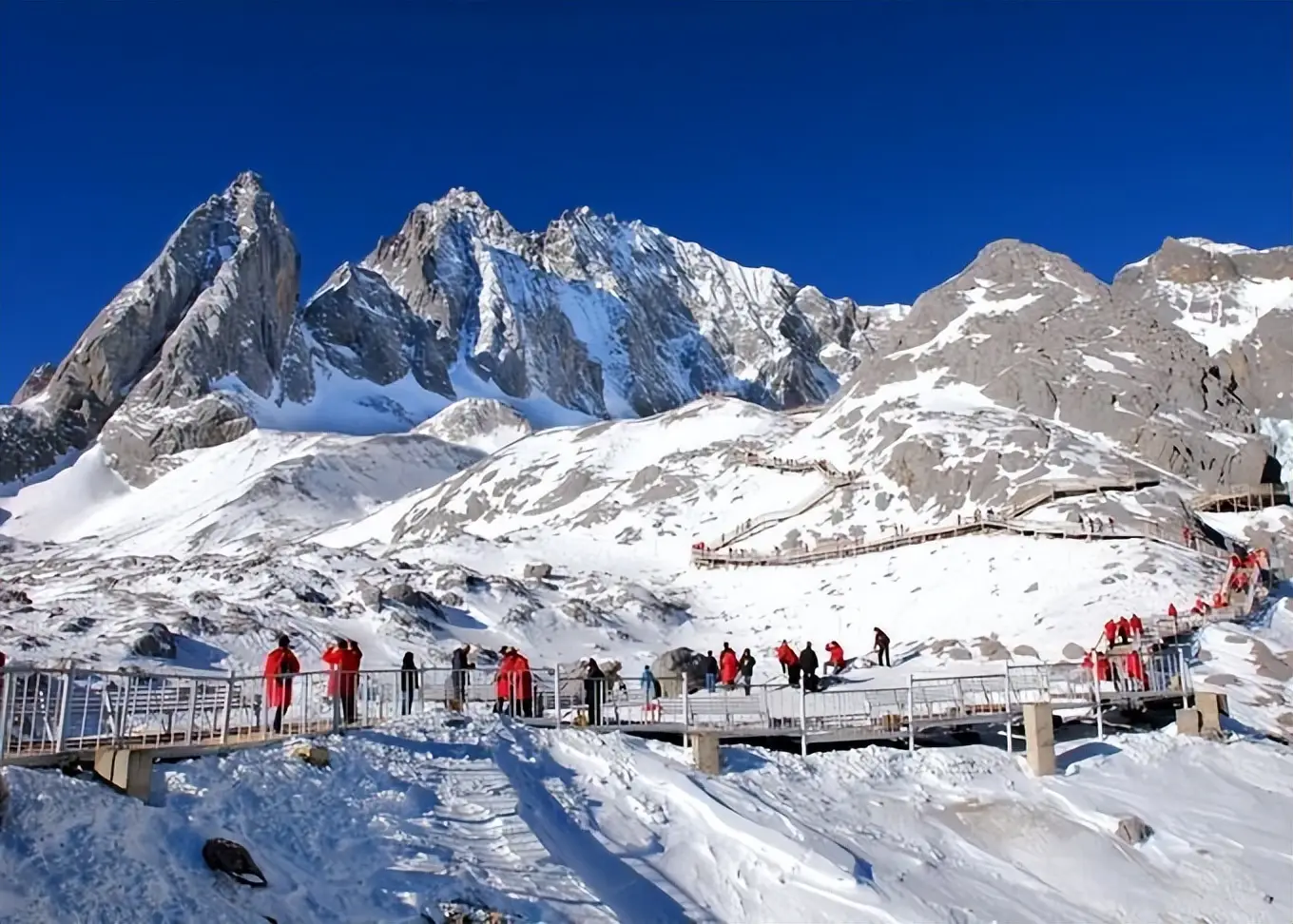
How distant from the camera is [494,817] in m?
15.7

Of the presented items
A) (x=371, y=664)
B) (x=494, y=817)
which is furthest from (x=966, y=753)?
(x=371, y=664)

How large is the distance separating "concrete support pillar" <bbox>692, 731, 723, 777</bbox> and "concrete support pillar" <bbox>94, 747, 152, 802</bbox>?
1011 centimetres

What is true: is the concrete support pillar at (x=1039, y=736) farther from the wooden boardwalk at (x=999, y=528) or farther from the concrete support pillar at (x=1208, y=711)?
the wooden boardwalk at (x=999, y=528)

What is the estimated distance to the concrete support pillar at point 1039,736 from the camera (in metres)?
24.8

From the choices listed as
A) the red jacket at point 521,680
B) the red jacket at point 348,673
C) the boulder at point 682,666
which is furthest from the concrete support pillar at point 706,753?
the boulder at point 682,666

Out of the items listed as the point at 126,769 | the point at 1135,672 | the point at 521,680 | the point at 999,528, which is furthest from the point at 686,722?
the point at 999,528

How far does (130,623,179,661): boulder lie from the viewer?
35.3 meters

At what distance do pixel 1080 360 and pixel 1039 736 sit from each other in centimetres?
6032

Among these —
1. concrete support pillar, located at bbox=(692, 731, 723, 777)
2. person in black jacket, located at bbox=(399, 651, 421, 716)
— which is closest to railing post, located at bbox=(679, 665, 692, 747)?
concrete support pillar, located at bbox=(692, 731, 723, 777)

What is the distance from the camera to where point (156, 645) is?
35781 mm

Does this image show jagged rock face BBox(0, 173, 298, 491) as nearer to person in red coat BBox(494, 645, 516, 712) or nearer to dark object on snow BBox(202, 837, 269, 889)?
person in red coat BBox(494, 645, 516, 712)

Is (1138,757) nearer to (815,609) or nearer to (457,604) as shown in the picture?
(815,609)

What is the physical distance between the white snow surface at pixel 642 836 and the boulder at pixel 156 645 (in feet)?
68.1

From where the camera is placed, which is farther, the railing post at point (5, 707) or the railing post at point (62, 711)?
the railing post at point (62, 711)
